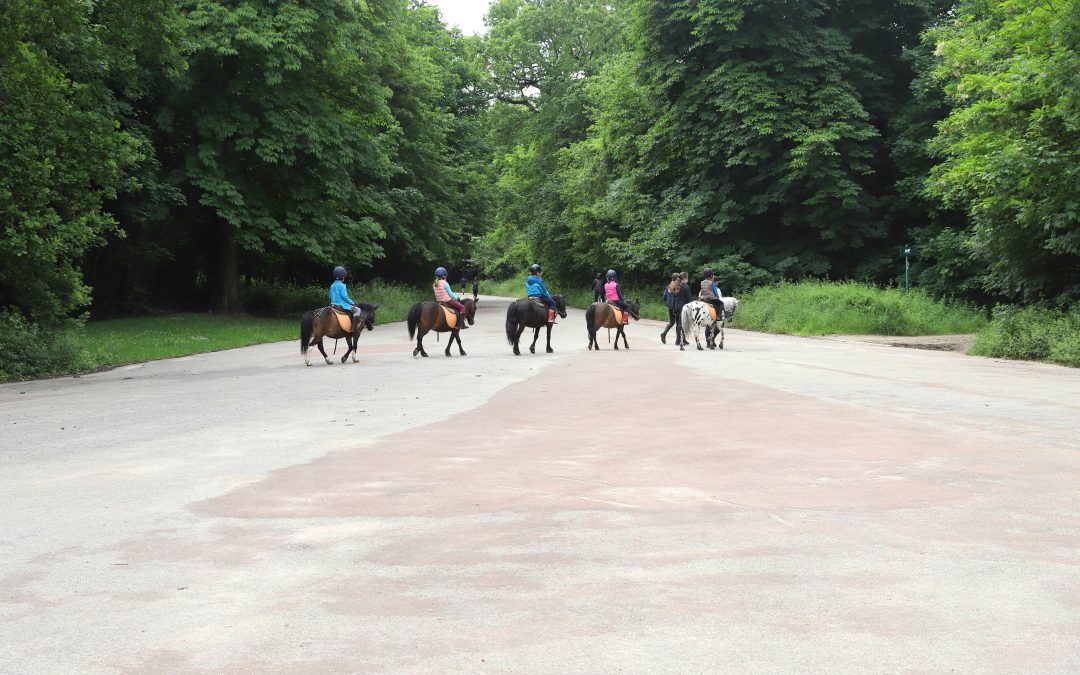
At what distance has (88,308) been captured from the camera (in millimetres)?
39031

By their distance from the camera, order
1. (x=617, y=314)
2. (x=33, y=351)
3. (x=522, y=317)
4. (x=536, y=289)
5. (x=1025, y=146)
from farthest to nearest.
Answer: (x=617, y=314) → (x=536, y=289) → (x=522, y=317) → (x=1025, y=146) → (x=33, y=351)

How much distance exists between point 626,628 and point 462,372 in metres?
14.8

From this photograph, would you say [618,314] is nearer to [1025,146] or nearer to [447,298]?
[447,298]

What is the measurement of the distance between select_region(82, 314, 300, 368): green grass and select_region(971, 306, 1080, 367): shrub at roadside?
1942 centimetres

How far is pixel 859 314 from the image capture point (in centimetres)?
3450

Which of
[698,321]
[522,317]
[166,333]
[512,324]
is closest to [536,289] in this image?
[522,317]

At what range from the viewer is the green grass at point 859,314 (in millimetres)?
34000

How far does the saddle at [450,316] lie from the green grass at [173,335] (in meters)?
6.81

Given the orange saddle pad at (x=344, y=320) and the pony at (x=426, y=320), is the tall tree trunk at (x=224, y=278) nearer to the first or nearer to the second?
the pony at (x=426, y=320)

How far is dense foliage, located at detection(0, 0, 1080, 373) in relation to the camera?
71.0ft

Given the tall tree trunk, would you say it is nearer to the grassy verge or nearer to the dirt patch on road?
the grassy verge

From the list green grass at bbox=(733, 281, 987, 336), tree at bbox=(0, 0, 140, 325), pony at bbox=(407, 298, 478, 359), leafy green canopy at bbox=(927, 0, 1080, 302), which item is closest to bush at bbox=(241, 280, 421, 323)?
green grass at bbox=(733, 281, 987, 336)

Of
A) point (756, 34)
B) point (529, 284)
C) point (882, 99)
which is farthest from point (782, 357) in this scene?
point (882, 99)

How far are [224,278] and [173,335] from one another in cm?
1142
